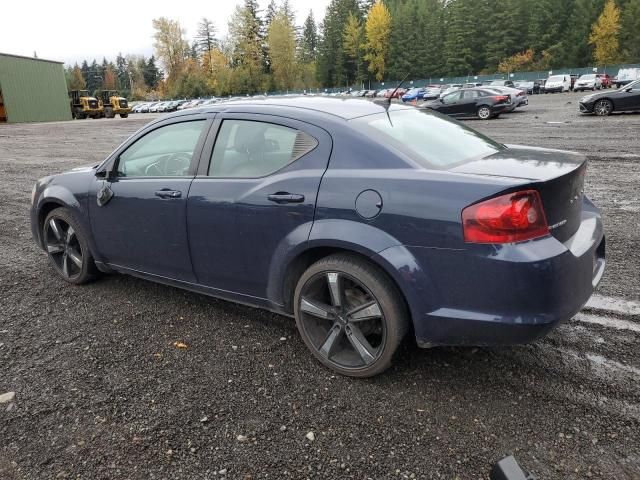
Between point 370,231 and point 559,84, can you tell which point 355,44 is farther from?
point 370,231

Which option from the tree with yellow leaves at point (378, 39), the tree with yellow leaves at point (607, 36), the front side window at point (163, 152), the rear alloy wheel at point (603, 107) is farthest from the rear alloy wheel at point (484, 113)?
the tree with yellow leaves at point (378, 39)

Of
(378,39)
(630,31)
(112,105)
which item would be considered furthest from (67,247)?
(378,39)

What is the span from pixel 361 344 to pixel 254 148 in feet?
4.76

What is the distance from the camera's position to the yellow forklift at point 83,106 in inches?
1966

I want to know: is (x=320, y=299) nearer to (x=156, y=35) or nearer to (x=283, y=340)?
(x=283, y=340)

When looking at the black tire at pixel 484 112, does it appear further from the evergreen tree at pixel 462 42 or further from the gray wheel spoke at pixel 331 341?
the evergreen tree at pixel 462 42

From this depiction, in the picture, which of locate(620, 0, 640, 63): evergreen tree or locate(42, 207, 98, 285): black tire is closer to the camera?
locate(42, 207, 98, 285): black tire

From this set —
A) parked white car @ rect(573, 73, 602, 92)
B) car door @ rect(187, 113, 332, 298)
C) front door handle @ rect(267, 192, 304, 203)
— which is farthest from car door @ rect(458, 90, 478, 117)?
parked white car @ rect(573, 73, 602, 92)

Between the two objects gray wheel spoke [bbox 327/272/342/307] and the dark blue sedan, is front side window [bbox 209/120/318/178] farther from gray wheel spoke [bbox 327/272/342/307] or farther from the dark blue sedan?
gray wheel spoke [bbox 327/272/342/307]

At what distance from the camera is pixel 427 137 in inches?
128

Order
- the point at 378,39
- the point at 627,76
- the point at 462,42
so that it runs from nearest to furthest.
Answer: the point at 627,76, the point at 462,42, the point at 378,39

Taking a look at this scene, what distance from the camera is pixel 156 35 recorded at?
91.4 m

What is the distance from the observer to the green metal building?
4303cm

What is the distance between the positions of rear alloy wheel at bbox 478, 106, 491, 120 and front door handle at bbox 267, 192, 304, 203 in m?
22.2
